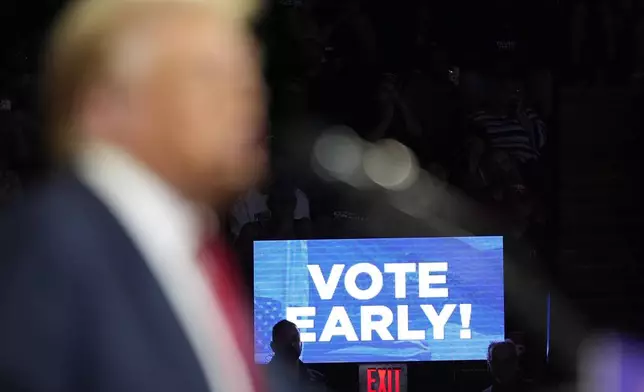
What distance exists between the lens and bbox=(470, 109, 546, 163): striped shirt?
19.4ft

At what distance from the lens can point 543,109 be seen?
621 centimetres

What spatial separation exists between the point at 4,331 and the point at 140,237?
11 centimetres

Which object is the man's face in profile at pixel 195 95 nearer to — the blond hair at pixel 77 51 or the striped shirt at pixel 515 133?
the blond hair at pixel 77 51

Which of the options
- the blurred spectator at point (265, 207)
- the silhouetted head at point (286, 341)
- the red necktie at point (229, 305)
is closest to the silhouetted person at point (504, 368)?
the silhouetted head at point (286, 341)

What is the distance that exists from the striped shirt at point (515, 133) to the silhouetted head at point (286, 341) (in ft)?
7.41

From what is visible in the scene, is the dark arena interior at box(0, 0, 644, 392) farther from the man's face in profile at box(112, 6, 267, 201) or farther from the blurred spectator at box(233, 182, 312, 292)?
the man's face in profile at box(112, 6, 267, 201)

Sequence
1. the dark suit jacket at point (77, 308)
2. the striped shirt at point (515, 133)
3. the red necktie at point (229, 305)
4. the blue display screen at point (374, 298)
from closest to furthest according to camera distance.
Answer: the dark suit jacket at point (77, 308)
the red necktie at point (229, 305)
the blue display screen at point (374, 298)
the striped shirt at point (515, 133)

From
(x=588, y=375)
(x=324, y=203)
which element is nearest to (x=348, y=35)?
(x=324, y=203)

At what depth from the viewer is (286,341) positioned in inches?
169

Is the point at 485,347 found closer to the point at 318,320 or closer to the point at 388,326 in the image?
the point at 388,326

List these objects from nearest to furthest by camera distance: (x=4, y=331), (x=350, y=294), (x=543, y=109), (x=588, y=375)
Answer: (x=4, y=331) → (x=588, y=375) → (x=350, y=294) → (x=543, y=109)

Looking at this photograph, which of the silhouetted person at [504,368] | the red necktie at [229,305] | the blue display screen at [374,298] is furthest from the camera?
the blue display screen at [374,298]

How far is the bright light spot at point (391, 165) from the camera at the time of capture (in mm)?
5816

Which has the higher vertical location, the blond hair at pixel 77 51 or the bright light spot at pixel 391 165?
the bright light spot at pixel 391 165
